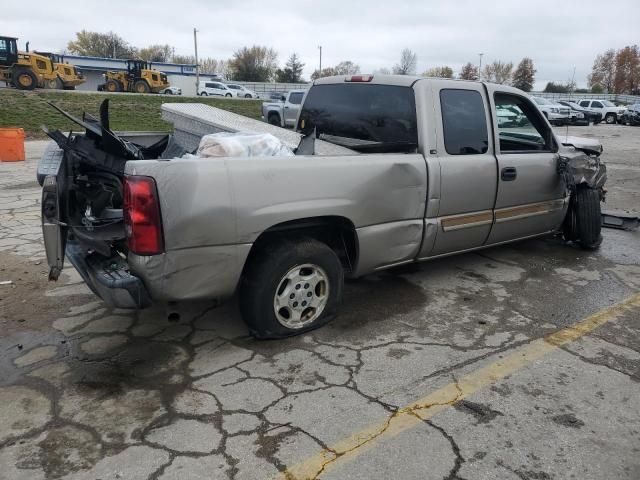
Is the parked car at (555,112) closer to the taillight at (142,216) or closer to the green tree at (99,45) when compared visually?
the taillight at (142,216)

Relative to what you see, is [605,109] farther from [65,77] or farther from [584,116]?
[65,77]

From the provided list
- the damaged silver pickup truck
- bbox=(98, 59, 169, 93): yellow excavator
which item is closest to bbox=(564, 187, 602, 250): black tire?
the damaged silver pickup truck

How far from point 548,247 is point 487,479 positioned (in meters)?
4.36

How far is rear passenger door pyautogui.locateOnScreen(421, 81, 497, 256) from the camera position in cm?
420

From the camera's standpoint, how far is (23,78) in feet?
91.2

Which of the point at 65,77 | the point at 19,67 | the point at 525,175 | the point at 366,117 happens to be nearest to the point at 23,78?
the point at 19,67

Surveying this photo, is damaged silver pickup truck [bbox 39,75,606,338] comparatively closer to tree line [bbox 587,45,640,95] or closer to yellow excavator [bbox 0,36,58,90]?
yellow excavator [bbox 0,36,58,90]

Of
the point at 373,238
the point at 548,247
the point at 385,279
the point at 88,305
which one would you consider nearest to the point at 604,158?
the point at 548,247

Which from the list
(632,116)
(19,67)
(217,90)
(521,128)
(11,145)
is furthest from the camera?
(217,90)

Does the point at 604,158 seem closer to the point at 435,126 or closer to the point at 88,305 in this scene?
the point at 435,126

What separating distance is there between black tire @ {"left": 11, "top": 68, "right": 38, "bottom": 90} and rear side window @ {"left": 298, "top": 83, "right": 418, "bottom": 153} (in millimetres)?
28741

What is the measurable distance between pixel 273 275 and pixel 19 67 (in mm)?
30523

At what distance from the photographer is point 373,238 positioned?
384 centimetres

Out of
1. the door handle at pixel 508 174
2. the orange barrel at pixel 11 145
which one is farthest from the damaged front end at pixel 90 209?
the orange barrel at pixel 11 145
